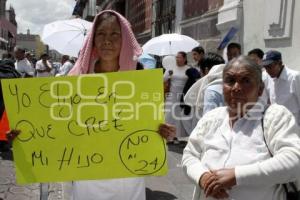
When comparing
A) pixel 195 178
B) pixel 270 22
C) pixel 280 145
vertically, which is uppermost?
pixel 270 22

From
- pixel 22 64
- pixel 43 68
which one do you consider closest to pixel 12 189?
pixel 22 64

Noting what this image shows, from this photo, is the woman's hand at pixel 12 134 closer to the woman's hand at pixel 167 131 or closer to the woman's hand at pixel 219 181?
the woman's hand at pixel 167 131

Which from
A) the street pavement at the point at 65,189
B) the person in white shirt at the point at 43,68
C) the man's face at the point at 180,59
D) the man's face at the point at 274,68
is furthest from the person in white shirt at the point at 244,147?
the person in white shirt at the point at 43,68

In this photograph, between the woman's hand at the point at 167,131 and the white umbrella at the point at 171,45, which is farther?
the white umbrella at the point at 171,45

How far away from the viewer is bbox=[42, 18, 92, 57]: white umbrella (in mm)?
9851

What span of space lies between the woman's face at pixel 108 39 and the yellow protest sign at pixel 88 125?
205 millimetres

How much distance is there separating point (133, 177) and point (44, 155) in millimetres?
472

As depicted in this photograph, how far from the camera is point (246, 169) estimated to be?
2395 millimetres

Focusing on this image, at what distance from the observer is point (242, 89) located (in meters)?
2.56

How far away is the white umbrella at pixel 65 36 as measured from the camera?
985 cm

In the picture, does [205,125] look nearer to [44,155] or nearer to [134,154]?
[134,154]

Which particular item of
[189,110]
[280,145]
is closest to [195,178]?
[280,145]

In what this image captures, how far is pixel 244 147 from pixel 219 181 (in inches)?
7.8

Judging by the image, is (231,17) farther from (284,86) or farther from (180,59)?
(284,86)
